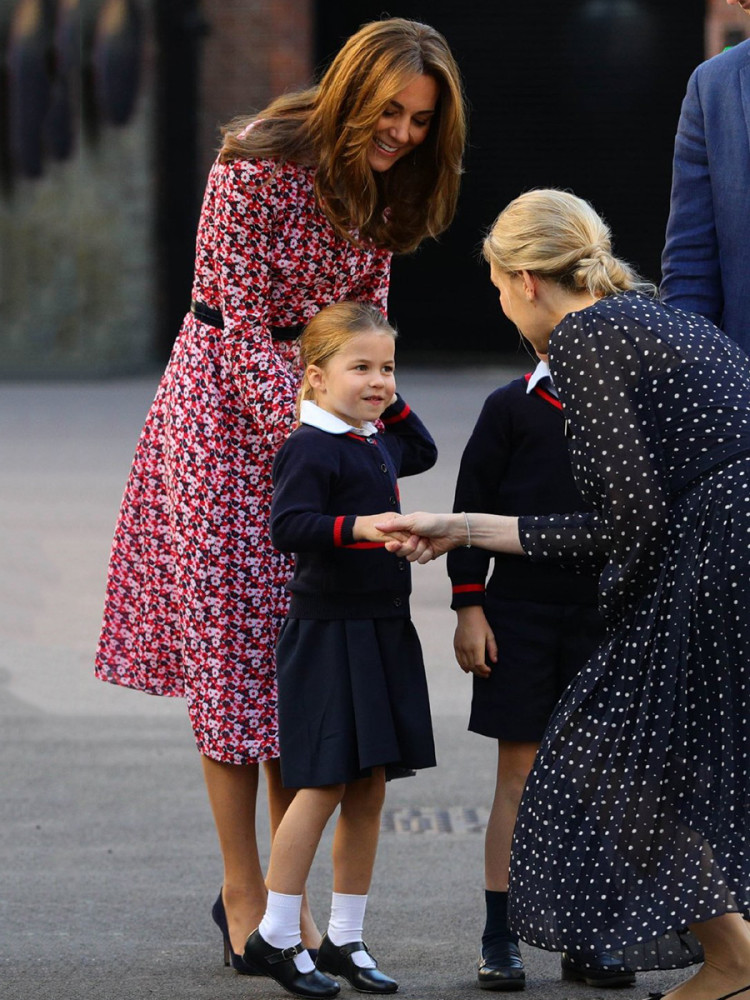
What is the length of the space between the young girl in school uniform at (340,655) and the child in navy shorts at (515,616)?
190mm

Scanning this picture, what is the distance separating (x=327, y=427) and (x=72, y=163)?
14.1 meters


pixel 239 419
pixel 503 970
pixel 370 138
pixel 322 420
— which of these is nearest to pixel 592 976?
pixel 503 970

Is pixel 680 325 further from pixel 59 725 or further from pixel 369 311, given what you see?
pixel 59 725

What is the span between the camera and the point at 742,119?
11.4 ft

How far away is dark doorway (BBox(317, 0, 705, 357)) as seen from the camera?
1917cm

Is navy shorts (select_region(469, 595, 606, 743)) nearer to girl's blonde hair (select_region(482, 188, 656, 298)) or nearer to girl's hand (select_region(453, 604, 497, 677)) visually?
girl's hand (select_region(453, 604, 497, 677))

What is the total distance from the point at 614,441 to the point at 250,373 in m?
0.96

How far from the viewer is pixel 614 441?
2990mm

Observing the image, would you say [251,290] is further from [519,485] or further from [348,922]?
[348,922]

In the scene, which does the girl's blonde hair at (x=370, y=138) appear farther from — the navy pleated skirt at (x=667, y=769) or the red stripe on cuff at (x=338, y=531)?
the navy pleated skirt at (x=667, y=769)

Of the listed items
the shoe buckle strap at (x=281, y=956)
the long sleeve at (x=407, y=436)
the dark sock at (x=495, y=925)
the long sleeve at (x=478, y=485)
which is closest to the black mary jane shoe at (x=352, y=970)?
the shoe buckle strap at (x=281, y=956)

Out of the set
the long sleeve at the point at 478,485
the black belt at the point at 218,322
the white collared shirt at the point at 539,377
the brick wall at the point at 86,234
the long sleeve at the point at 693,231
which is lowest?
the brick wall at the point at 86,234

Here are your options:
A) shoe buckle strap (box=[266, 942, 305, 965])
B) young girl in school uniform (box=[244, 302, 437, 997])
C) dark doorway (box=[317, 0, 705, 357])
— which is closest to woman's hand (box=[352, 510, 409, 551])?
young girl in school uniform (box=[244, 302, 437, 997])

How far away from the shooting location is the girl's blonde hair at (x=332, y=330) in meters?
3.54
